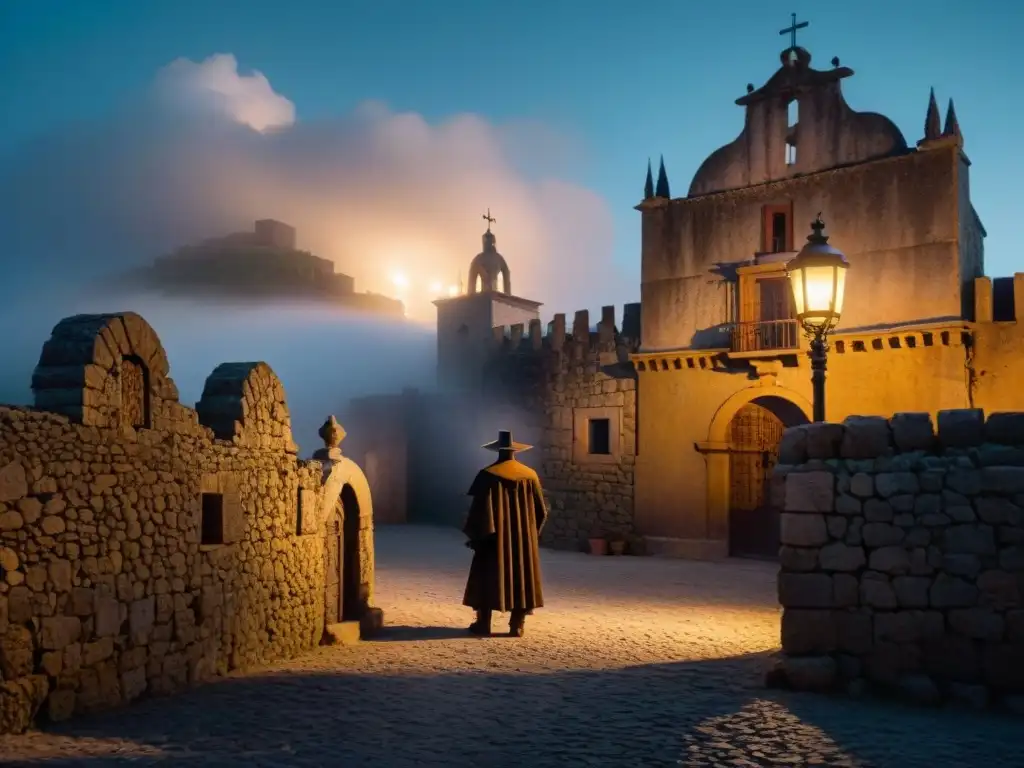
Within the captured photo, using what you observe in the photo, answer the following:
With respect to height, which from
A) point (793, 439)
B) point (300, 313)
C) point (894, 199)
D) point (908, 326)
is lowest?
point (793, 439)

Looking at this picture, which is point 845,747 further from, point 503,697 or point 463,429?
point 463,429

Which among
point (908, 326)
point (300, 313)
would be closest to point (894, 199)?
point (908, 326)

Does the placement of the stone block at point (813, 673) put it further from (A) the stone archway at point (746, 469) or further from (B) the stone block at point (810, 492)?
(A) the stone archway at point (746, 469)

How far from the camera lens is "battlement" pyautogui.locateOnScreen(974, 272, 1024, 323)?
48.8 ft

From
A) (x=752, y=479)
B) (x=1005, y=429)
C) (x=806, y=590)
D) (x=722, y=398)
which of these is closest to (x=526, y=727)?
(x=806, y=590)

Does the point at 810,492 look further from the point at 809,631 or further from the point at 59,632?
the point at 59,632

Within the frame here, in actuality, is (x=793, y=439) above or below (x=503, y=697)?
above

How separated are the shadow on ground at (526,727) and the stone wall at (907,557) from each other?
12.5 inches

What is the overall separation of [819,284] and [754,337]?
9.18m

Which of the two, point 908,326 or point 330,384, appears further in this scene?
point 330,384

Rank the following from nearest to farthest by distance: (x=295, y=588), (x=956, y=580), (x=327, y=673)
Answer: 1. (x=956, y=580)
2. (x=327, y=673)
3. (x=295, y=588)

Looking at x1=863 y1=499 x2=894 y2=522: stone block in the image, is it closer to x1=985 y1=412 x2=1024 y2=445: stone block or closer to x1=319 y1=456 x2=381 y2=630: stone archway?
x1=985 y1=412 x2=1024 y2=445: stone block

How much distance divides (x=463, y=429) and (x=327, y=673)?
16244 mm

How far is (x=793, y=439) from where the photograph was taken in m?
6.60
